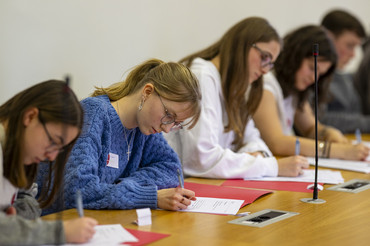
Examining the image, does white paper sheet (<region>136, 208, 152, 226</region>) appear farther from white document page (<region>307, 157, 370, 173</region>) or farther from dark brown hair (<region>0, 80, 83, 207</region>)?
white document page (<region>307, 157, 370, 173</region>)

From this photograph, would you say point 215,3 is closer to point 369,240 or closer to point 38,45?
point 38,45

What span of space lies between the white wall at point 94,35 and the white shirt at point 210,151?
73cm

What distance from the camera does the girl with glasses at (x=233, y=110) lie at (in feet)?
8.15

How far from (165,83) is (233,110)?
87 centimetres

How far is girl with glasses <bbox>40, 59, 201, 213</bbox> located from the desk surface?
0.06m

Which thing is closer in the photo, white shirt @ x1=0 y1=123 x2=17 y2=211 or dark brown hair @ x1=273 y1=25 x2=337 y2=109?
white shirt @ x1=0 y1=123 x2=17 y2=211

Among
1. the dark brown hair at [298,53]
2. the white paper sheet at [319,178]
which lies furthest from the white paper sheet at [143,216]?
the dark brown hair at [298,53]

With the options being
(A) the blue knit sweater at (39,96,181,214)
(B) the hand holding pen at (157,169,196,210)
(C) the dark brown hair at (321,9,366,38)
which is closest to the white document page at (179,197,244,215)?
(B) the hand holding pen at (157,169,196,210)

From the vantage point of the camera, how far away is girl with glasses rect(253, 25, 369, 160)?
10.1ft

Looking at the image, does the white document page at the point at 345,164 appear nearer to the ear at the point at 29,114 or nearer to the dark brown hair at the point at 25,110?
the dark brown hair at the point at 25,110

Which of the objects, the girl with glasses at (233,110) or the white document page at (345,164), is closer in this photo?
the girl with glasses at (233,110)

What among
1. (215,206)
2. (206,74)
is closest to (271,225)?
(215,206)

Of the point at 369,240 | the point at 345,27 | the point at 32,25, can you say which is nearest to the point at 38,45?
the point at 32,25

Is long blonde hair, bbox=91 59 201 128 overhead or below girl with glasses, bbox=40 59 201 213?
overhead
